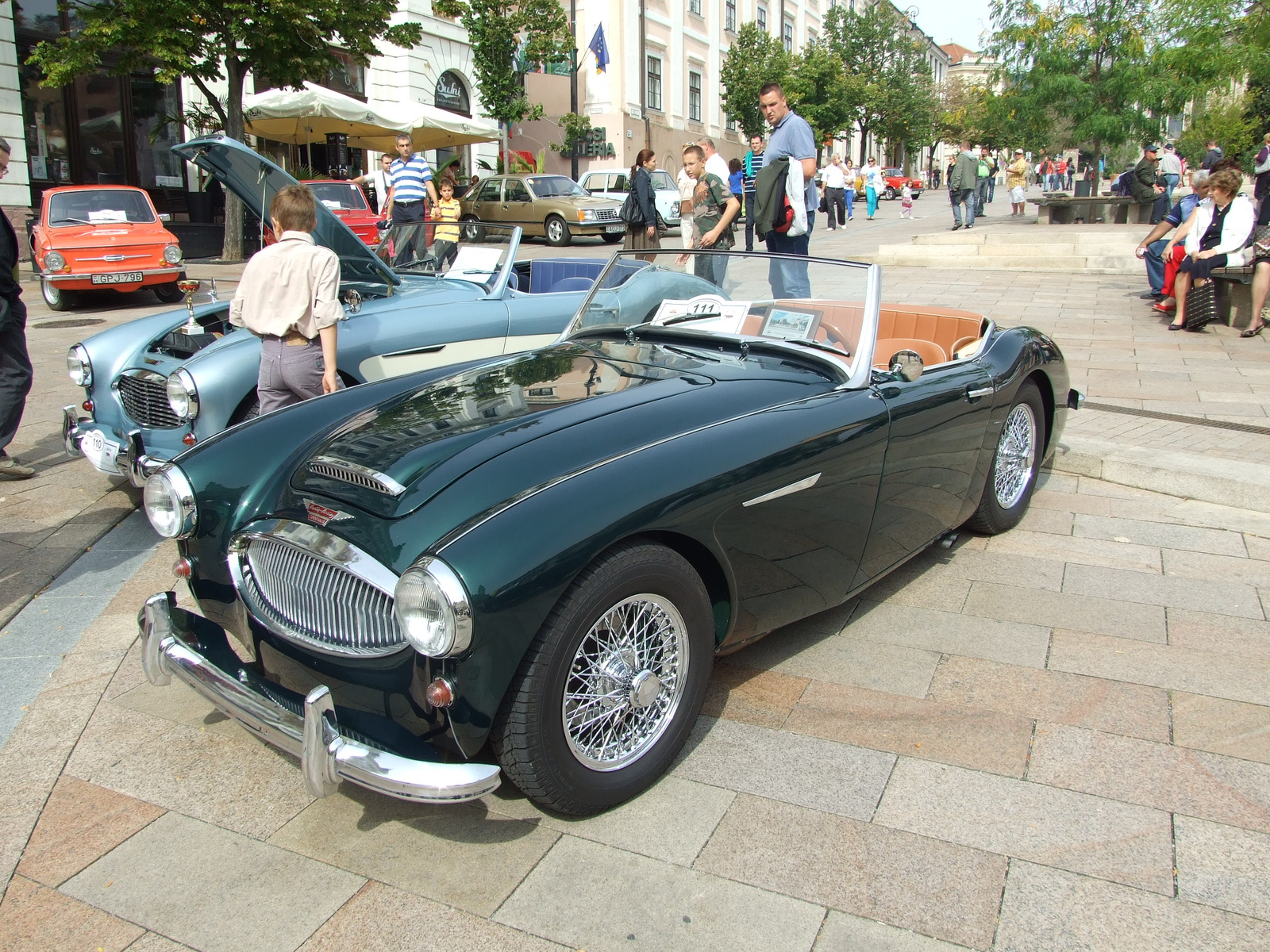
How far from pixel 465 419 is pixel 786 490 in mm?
1005

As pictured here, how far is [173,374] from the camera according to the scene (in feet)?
16.0

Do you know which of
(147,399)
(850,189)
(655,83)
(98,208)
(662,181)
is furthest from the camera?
(655,83)

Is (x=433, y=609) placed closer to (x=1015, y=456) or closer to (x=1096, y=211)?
(x=1015, y=456)

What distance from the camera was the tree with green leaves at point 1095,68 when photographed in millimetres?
19766

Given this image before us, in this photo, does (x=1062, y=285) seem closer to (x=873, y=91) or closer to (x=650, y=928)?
(x=650, y=928)

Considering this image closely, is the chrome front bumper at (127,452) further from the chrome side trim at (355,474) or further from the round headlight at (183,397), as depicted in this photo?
the chrome side trim at (355,474)

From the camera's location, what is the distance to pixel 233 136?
18094 millimetres

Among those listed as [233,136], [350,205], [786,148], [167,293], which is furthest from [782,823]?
[233,136]

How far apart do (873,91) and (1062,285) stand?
142 ft

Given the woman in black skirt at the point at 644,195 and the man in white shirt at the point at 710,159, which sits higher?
the man in white shirt at the point at 710,159

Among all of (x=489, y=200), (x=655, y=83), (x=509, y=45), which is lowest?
(x=489, y=200)

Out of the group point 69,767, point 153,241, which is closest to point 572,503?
point 69,767

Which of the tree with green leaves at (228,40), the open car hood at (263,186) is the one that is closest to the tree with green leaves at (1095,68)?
the tree with green leaves at (228,40)

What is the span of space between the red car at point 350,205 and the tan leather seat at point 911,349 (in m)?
14.0
